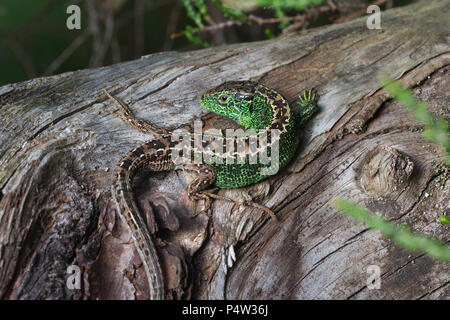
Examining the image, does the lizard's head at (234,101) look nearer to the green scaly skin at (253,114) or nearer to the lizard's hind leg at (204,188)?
the green scaly skin at (253,114)

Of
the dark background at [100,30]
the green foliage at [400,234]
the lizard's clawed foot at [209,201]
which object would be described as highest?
the dark background at [100,30]

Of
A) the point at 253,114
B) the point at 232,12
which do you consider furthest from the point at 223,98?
the point at 232,12

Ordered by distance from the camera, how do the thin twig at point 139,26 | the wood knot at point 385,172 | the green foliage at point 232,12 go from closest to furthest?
the wood knot at point 385,172 → the green foliage at point 232,12 → the thin twig at point 139,26

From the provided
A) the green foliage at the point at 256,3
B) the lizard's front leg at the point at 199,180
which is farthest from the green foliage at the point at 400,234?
the green foliage at the point at 256,3

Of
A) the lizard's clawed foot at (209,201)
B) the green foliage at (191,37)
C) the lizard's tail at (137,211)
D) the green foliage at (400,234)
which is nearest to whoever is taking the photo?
the green foliage at (400,234)

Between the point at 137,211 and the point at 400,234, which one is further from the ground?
the point at 137,211

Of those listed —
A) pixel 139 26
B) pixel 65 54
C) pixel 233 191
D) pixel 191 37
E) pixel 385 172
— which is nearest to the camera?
pixel 385 172

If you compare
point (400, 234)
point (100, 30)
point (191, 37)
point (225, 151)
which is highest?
point (100, 30)

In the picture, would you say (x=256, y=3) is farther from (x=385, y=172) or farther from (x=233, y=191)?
(x=385, y=172)

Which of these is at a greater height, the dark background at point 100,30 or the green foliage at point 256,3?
the dark background at point 100,30

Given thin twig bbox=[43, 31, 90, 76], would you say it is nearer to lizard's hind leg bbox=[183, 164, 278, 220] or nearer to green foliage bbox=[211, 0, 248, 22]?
green foliage bbox=[211, 0, 248, 22]
